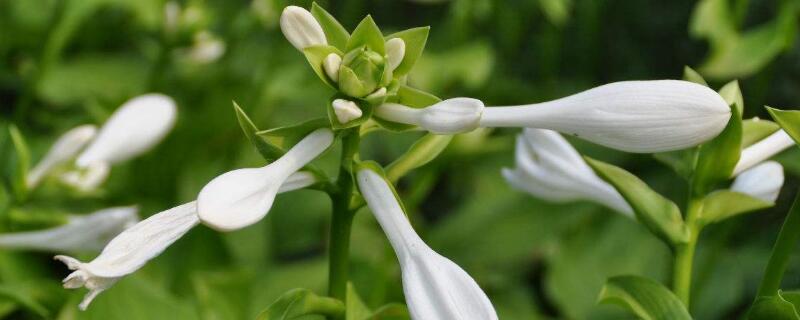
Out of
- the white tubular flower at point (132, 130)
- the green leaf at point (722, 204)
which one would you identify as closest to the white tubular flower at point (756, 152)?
the green leaf at point (722, 204)

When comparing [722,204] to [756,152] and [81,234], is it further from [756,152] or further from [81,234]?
[81,234]

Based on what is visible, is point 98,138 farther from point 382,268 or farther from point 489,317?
point 489,317

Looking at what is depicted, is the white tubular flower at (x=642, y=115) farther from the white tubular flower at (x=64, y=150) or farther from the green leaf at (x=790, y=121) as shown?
the white tubular flower at (x=64, y=150)

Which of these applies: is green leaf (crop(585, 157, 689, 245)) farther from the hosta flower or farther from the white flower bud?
the hosta flower

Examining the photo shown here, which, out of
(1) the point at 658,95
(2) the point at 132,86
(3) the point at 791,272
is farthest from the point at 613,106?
(2) the point at 132,86

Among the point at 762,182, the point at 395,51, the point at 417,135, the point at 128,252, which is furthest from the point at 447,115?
the point at 417,135
